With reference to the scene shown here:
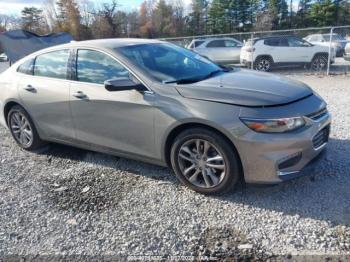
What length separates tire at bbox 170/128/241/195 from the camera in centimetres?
324

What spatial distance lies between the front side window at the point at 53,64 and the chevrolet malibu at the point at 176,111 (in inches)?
0.6

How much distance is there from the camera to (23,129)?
16.4 feet

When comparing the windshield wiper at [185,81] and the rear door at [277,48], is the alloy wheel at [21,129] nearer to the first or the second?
the windshield wiper at [185,81]

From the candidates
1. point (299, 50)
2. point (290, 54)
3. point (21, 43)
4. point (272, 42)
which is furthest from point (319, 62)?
point (21, 43)

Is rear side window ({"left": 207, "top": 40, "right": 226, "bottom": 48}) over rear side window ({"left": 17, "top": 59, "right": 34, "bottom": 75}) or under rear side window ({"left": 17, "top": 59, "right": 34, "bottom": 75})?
over

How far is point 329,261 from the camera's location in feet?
8.18

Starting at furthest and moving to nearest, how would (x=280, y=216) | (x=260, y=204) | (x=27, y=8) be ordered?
(x=27, y=8)
(x=260, y=204)
(x=280, y=216)

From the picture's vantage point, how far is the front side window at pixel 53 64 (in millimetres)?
4303

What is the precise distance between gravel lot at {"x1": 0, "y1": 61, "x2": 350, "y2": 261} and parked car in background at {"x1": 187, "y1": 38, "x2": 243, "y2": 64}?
1190cm

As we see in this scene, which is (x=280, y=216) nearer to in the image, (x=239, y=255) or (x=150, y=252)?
(x=239, y=255)

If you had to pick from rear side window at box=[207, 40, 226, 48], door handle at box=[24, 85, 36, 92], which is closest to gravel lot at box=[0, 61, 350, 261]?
door handle at box=[24, 85, 36, 92]

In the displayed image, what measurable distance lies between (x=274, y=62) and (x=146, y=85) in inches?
453

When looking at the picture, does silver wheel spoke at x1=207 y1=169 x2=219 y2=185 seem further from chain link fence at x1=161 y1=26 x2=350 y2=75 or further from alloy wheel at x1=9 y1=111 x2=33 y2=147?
chain link fence at x1=161 y1=26 x2=350 y2=75

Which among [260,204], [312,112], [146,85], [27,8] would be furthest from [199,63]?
[27,8]
